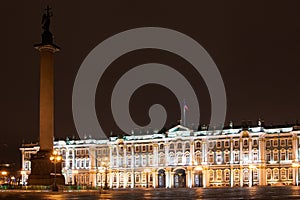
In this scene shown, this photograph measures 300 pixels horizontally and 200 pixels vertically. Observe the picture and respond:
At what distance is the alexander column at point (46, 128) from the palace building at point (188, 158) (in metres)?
37.6

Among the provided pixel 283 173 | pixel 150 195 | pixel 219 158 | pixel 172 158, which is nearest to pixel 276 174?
pixel 283 173

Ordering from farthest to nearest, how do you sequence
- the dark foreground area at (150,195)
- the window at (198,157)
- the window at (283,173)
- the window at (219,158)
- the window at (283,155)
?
the window at (198,157) < the window at (219,158) < the window at (283,155) < the window at (283,173) < the dark foreground area at (150,195)

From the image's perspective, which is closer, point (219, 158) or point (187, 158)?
point (219, 158)

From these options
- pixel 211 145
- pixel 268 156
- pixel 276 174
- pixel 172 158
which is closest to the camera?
pixel 276 174

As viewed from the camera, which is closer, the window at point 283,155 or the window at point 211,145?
the window at point 283,155

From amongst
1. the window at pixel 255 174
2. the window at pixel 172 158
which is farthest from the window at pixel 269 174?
the window at pixel 172 158

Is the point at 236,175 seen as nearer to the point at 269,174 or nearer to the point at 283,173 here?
the point at 269,174

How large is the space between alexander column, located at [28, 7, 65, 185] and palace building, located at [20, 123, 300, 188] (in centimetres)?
3761

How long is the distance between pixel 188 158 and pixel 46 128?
54.9 metres

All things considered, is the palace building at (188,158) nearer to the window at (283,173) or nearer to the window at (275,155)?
the window at (275,155)

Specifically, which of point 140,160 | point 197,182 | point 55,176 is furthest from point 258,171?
point 55,176

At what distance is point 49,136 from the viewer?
167 feet

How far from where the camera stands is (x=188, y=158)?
4035 inches

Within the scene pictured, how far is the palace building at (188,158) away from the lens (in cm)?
9412
